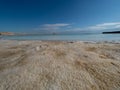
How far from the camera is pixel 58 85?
385 cm

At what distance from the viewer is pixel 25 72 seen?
4.83m

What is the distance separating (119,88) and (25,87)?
399cm

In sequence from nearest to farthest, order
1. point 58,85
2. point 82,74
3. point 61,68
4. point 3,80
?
point 58,85, point 3,80, point 82,74, point 61,68

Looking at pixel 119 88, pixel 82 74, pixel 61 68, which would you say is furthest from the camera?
pixel 61 68

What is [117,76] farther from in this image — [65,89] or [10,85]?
[10,85]

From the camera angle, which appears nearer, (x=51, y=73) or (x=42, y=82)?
(x=42, y=82)

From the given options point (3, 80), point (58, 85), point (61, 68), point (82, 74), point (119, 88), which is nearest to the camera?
point (119, 88)

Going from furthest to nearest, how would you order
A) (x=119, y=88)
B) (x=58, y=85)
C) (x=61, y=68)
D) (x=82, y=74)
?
(x=61, y=68) < (x=82, y=74) < (x=58, y=85) < (x=119, y=88)

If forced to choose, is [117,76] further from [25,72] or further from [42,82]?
[25,72]

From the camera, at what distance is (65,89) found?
3633 millimetres

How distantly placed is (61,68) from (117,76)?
3.01 meters

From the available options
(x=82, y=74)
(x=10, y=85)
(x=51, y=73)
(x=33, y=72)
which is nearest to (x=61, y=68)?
(x=51, y=73)

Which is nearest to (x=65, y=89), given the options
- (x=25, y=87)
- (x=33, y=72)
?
(x=25, y=87)

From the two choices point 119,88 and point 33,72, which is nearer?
point 119,88
